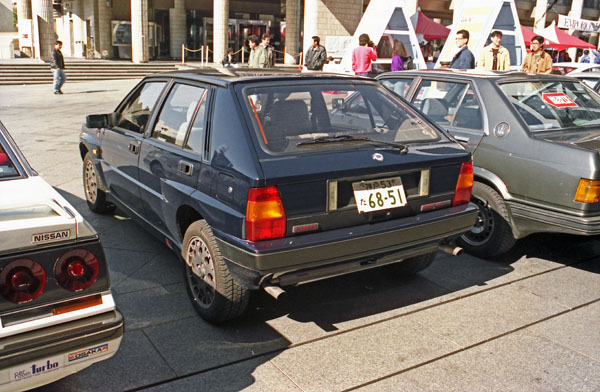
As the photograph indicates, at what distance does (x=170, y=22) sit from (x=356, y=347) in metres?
34.2

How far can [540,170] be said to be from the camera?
4.44 metres

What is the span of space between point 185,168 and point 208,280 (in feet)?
2.48

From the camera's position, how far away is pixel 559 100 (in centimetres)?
527

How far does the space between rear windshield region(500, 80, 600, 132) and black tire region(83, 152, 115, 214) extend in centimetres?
403

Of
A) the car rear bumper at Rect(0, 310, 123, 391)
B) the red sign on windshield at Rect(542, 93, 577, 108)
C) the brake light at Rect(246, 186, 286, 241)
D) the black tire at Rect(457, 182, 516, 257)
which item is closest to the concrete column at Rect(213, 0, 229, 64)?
the red sign on windshield at Rect(542, 93, 577, 108)

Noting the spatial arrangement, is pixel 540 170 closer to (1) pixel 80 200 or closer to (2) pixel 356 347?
(2) pixel 356 347

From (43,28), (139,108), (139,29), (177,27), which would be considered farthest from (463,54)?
(177,27)

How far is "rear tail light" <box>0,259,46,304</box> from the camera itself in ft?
7.41

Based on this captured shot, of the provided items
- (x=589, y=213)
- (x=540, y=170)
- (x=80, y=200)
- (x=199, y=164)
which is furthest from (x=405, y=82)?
(x=80, y=200)

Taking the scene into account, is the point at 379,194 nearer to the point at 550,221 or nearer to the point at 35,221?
the point at 550,221

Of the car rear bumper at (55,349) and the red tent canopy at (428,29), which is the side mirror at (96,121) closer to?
the car rear bumper at (55,349)

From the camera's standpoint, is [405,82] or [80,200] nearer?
[405,82]

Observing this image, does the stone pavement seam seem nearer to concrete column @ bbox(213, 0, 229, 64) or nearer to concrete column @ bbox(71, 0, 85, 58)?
concrete column @ bbox(213, 0, 229, 64)

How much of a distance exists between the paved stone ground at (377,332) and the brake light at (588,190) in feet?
2.43
